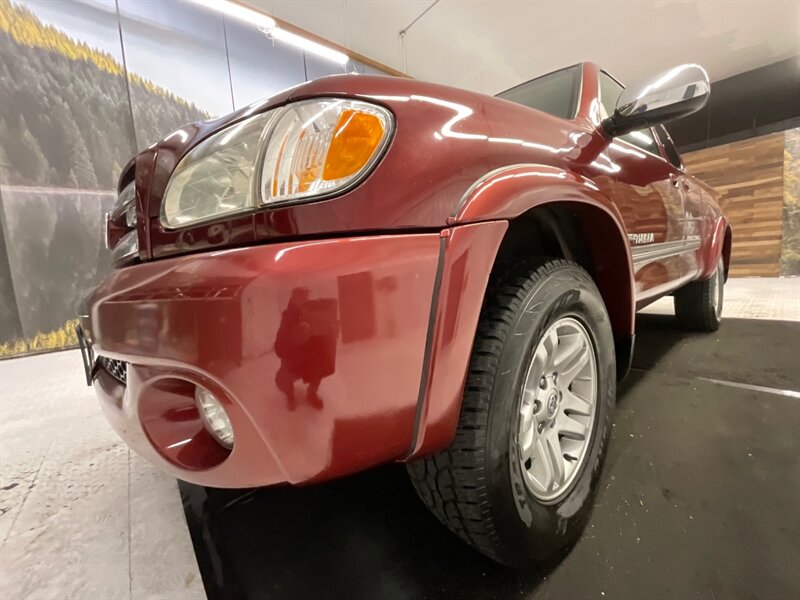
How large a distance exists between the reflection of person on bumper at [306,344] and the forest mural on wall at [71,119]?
4.03 metres

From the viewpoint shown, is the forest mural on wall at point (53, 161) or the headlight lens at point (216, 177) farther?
the forest mural on wall at point (53, 161)

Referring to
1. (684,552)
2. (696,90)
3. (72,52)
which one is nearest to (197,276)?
(684,552)

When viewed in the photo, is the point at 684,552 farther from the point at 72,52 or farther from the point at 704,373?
the point at 72,52

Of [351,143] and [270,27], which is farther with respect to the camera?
[270,27]

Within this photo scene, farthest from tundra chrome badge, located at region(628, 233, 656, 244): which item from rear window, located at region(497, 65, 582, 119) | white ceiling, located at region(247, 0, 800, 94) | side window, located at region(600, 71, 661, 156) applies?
white ceiling, located at region(247, 0, 800, 94)

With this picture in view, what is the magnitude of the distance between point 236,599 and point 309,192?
82 cm

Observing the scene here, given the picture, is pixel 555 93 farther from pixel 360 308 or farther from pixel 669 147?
pixel 669 147

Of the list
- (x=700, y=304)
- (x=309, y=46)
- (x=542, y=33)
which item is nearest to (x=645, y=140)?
(x=700, y=304)

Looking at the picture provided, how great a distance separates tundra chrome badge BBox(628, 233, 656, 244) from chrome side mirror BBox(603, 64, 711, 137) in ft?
1.15

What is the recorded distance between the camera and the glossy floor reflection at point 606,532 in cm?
76

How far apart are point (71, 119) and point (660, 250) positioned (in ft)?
14.9

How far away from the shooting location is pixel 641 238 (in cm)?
133

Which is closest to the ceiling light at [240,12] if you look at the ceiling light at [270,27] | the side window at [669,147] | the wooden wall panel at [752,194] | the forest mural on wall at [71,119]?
the ceiling light at [270,27]

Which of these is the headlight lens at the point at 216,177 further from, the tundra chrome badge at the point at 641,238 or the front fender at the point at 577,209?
the tundra chrome badge at the point at 641,238
